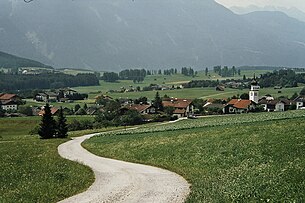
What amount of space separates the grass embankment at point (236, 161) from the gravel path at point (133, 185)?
0.93 m

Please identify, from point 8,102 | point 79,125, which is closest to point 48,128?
point 79,125

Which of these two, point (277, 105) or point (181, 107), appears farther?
point (181, 107)

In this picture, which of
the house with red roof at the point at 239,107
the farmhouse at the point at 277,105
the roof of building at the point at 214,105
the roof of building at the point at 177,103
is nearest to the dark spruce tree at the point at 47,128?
the house with red roof at the point at 239,107

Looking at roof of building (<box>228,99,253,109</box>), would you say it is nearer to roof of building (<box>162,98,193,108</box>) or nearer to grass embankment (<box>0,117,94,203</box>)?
roof of building (<box>162,98,193,108</box>)

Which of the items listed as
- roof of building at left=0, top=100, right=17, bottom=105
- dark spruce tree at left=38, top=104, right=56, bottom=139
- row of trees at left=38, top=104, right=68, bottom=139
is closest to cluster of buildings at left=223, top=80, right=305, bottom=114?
row of trees at left=38, top=104, right=68, bottom=139

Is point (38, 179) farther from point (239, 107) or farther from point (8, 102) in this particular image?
point (8, 102)

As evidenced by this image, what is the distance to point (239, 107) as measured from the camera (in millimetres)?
131750

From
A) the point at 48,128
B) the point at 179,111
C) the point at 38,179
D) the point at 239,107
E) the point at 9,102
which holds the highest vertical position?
the point at 38,179

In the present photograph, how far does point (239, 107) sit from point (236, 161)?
354 ft

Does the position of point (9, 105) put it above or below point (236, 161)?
below

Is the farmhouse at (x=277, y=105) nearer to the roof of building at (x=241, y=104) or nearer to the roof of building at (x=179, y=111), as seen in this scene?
the roof of building at (x=241, y=104)

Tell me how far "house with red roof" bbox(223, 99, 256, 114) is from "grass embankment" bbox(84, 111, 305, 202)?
89930 millimetres

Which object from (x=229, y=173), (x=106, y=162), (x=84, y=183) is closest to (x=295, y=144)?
(x=229, y=173)

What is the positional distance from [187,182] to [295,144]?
7112 mm
